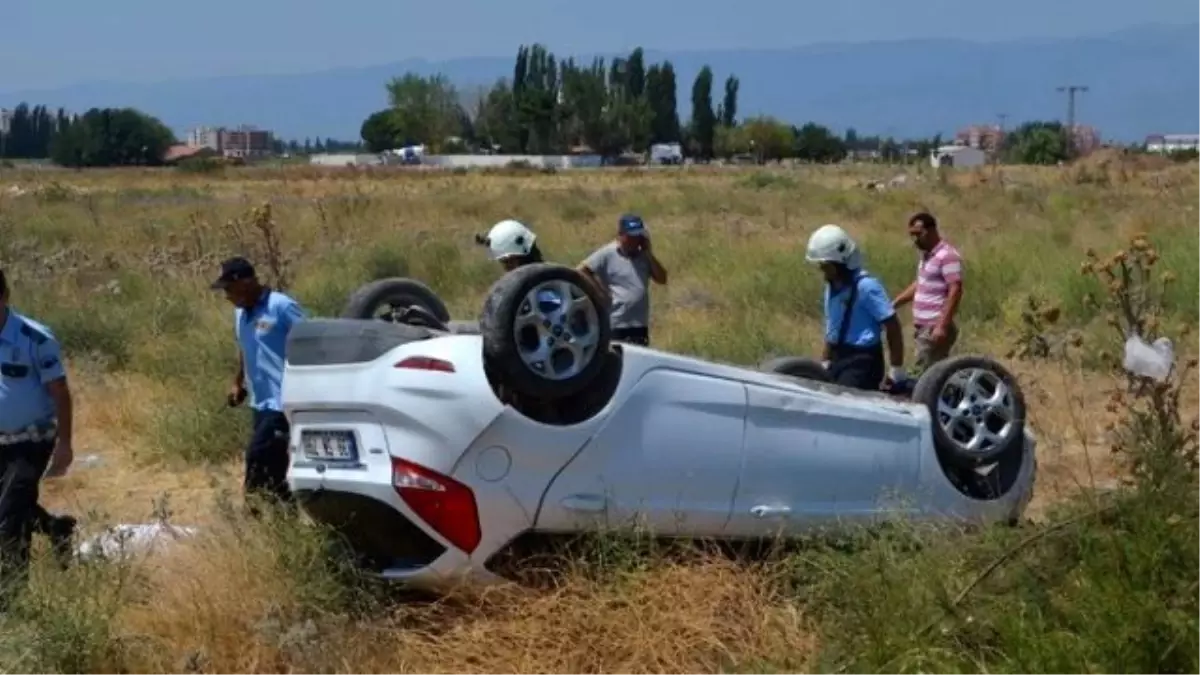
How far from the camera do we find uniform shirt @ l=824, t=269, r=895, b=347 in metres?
7.95

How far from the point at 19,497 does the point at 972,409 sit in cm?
375

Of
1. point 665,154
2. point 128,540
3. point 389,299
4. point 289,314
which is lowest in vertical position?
point 665,154

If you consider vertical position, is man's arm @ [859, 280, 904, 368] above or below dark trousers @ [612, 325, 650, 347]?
above

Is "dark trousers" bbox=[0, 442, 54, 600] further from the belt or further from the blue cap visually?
the blue cap

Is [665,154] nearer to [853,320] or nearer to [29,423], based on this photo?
[853,320]

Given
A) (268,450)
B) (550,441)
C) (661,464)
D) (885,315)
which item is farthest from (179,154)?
(550,441)

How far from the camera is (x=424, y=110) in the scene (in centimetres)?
13500

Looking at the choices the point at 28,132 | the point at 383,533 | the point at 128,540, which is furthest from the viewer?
the point at 28,132

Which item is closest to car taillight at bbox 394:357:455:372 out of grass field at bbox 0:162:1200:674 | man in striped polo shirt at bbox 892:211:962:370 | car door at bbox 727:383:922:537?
grass field at bbox 0:162:1200:674

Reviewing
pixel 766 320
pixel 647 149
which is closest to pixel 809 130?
pixel 647 149

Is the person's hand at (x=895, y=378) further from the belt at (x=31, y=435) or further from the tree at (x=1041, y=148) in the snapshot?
the tree at (x=1041, y=148)

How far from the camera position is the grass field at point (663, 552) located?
4.52 meters

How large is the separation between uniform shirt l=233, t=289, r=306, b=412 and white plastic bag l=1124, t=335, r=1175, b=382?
12.7ft

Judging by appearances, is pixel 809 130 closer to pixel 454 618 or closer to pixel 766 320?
pixel 766 320
